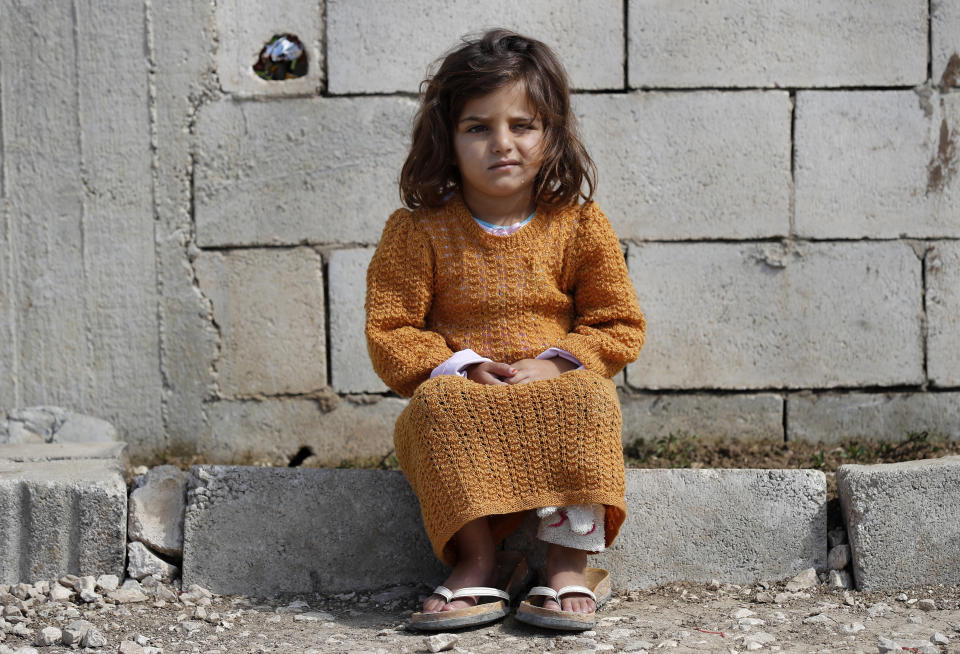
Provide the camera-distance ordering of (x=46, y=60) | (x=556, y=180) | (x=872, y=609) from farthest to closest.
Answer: (x=46, y=60) < (x=556, y=180) < (x=872, y=609)

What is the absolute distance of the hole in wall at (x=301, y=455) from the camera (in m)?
3.87

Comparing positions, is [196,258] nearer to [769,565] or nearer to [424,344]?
[424,344]

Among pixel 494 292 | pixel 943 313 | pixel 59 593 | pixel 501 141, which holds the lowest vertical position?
pixel 59 593

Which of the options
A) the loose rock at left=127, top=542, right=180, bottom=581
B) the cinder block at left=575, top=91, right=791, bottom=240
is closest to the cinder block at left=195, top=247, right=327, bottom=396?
the loose rock at left=127, top=542, right=180, bottom=581

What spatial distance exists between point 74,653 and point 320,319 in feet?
5.73

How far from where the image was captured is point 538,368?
2637mm

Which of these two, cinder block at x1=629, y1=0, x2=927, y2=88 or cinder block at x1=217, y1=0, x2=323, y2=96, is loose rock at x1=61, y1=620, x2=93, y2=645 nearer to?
cinder block at x1=217, y1=0, x2=323, y2=96

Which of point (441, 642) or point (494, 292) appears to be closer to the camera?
point (441, 642)

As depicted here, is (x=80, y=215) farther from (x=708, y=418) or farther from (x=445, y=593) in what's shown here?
(x=708, y=418)

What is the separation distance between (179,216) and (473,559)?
2052mm

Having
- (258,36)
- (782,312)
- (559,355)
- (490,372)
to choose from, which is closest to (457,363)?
(490,372)

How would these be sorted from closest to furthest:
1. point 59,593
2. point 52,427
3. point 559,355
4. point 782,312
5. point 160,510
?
point 559,355 → point 59,593 → point 160,510 → point 52,427 → point 782,312

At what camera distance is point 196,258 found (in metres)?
3.82

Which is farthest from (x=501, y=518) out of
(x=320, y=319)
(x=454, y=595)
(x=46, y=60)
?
(x=46, y=60)
